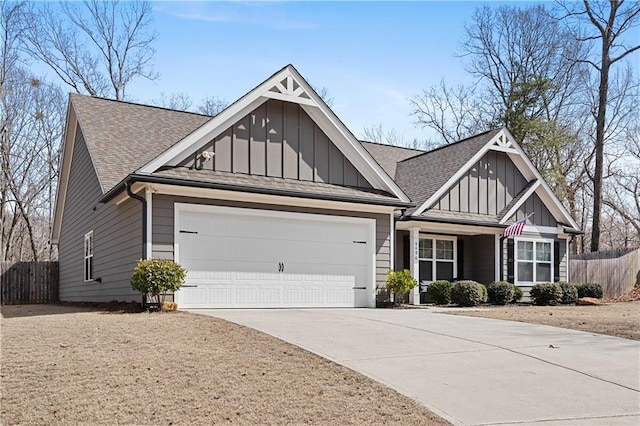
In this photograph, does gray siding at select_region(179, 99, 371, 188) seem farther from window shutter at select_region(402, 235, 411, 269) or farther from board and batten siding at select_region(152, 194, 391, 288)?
window shutter at select_region(402, 235, 411, 269)

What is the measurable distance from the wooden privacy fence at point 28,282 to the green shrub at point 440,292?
14.8 meters

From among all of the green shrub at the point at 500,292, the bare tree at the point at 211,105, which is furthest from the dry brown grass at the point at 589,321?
the bare tree at the point at 211,105

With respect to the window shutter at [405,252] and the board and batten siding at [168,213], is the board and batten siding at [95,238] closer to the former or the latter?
the board and batten siding at [168,213]

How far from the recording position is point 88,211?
1831 cm

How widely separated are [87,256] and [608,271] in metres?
19.9

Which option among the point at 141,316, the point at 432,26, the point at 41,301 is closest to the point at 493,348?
the point at 141,316

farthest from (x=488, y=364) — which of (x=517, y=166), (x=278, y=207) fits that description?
(x=517, y=166)

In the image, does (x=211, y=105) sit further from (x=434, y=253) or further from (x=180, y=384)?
(x=180, y=384)

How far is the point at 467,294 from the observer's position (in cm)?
1747

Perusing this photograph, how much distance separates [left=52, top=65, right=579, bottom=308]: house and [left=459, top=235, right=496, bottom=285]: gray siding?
49 mm

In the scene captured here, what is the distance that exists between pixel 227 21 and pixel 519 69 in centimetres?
2529

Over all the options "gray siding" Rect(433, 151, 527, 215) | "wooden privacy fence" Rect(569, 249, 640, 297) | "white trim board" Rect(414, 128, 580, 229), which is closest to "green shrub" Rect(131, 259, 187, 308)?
"white trim board" Rect(414, 128, 580, 229)

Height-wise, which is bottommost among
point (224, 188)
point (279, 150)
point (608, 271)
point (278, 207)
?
point (608, 271)

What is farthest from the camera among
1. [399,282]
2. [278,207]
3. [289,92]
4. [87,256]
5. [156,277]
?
[87,256]
